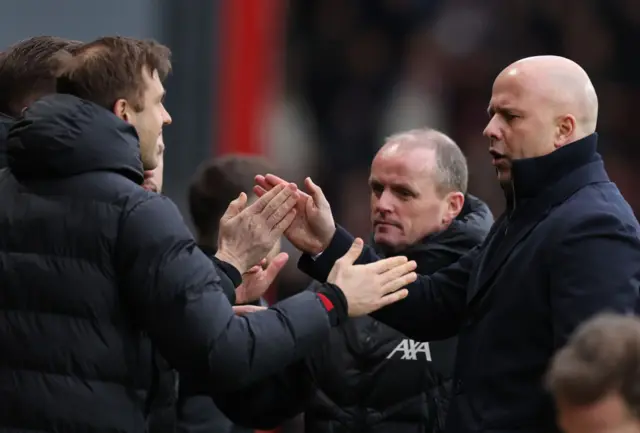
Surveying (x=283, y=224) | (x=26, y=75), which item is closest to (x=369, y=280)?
(x=283, y=224)

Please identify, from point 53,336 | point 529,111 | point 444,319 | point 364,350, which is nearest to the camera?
point 53,336

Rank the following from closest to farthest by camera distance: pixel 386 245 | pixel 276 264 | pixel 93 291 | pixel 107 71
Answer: pixel 93 291 < pixel 107 71 < pixel 276 264 < pixel 386 245

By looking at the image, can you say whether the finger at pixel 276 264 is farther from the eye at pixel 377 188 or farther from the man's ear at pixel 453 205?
the man's ear at pixel 453 205

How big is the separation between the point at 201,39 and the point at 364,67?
696 mm

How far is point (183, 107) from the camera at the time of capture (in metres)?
5.48

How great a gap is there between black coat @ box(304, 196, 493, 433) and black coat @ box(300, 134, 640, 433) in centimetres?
38

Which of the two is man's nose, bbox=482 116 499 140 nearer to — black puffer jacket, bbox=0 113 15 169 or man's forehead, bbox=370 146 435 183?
man's forehead, bbox=370 146 435 183

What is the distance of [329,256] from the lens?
3318mm

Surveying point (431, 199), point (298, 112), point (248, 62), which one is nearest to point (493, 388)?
point (431, 199)

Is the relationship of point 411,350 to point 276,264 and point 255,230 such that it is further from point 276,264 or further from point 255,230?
point 255,230

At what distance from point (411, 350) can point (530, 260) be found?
0.71m

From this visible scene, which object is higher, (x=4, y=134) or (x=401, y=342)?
(x=4, y=134)

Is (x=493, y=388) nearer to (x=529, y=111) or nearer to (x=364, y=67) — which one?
(x=529, y=111)

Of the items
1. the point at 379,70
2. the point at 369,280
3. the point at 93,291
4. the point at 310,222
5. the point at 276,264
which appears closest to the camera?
the point at 93,291
